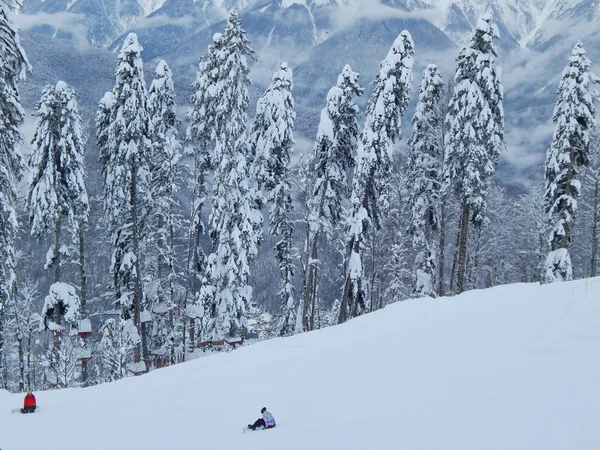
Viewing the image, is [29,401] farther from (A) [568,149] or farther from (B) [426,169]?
(A) [568,149]

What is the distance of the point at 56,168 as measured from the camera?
81.4 ft

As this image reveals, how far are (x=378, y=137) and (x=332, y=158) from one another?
3029 millimetres

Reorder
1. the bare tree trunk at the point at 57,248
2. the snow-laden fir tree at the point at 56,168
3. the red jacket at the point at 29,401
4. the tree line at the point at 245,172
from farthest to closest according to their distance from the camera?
1. the bare tree trunk at the point at 57,248
2. the snow-laden fir tree at the point at 56,168
3. the tree line at the point at 245,172
4. the red jacket at the point at 29,401

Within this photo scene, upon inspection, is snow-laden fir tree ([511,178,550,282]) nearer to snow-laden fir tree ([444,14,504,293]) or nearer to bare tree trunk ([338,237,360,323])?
snow-laden fir tree ([444,14,504,293])

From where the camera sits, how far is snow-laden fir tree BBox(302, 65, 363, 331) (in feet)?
77.6

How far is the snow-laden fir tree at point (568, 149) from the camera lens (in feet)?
82.7

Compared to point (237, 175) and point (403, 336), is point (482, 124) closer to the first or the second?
point (237, 175)

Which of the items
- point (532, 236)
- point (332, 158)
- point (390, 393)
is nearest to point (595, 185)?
point (332, 158)

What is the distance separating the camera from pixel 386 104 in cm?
2208

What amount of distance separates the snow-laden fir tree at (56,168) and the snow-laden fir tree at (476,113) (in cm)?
1973

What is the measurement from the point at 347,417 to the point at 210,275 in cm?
2031

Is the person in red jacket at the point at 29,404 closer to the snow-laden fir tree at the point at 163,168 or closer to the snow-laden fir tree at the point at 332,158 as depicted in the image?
the snow-laden fir tree at the point at 163,168

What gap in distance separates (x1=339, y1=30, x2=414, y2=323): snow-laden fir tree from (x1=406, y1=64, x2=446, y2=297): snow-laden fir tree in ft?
16.5

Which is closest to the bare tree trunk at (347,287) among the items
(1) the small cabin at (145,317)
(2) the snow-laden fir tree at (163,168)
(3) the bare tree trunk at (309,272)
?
(3) the bare tree trunk at (309,272)
